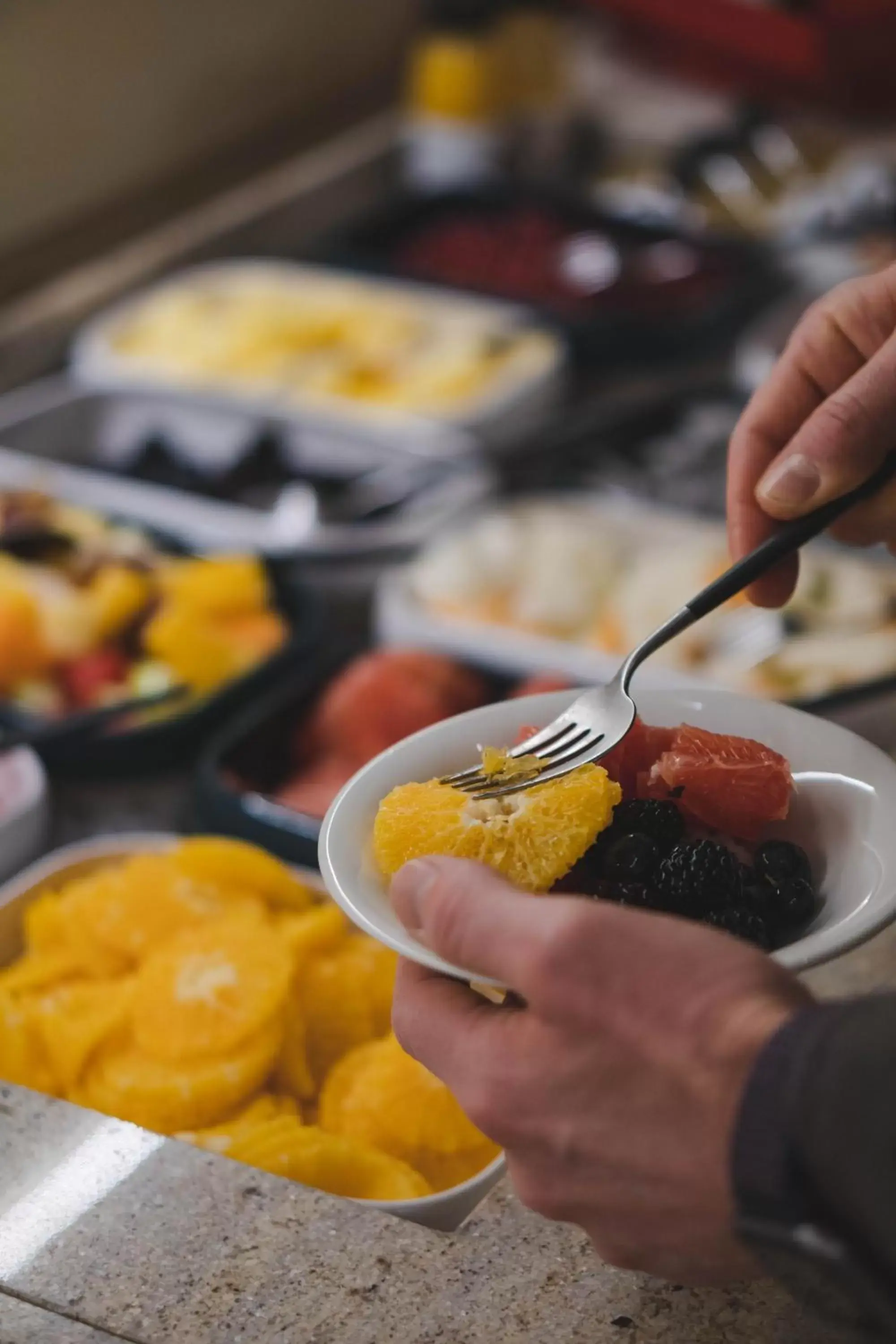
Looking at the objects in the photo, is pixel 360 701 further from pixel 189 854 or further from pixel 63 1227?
pixel 63 1227

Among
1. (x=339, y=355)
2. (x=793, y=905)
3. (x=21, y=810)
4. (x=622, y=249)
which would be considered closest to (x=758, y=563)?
(x=793, y=905)

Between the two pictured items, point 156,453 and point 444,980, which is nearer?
point 444,980

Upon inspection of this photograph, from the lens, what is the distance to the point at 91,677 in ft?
5.00

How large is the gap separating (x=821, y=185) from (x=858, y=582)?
5.10ft

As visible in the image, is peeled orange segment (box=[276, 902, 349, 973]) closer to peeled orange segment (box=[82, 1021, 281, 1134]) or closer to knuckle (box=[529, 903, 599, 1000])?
peeled orange segment (box=[82, 1021, 281, 1134])

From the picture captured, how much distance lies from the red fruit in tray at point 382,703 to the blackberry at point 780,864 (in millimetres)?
600

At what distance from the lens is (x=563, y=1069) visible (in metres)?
0.66

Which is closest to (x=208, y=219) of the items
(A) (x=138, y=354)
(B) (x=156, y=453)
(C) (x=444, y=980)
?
(A) (x=138, y=354)

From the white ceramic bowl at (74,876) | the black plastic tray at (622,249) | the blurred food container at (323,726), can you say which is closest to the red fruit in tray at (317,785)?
the blurred food container at (323,726)

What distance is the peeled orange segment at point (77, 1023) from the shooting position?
1002mm

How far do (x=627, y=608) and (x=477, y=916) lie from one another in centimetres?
94

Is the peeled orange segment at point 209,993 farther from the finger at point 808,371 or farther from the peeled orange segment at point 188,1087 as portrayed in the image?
the finger at point 808,371

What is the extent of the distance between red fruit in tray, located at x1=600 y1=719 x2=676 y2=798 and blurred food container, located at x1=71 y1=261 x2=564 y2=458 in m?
1.08

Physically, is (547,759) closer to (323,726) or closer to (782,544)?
(782,544)
